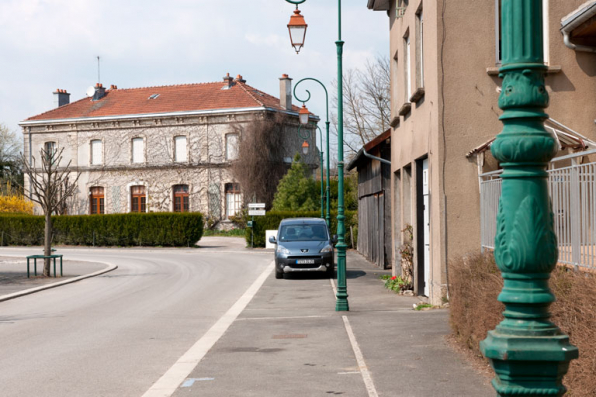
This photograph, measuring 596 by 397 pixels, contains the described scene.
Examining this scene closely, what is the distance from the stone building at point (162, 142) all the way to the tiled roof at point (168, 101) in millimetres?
78

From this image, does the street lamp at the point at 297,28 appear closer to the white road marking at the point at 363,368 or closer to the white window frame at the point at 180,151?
the white road marking at the point at 363,368

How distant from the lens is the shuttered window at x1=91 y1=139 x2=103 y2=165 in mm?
54469

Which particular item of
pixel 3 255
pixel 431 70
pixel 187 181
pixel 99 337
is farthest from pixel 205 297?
pixel 187 181

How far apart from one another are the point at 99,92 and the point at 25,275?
36.7 meters

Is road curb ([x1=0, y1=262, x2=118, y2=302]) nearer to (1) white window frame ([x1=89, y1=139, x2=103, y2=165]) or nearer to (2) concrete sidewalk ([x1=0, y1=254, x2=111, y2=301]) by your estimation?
(2) concrete sidewalk ([x1=0, y1=254, x2=111, y2=301])

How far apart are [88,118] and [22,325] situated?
1733 inches

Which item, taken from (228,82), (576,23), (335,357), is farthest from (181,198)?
(335,357)

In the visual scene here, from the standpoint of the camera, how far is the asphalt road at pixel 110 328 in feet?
25.0

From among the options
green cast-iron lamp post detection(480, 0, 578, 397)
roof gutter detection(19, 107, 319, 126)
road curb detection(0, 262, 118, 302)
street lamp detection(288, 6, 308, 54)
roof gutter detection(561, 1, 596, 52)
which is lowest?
road curb detection(0, 262, 118, 302)

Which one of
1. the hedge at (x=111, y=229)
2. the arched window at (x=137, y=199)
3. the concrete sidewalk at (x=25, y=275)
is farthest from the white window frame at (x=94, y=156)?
the concrete sidewalk at (x=25, y=275)

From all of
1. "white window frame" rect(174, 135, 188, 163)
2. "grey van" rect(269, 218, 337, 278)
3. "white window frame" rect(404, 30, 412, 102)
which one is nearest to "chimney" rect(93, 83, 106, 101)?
"white window frame" rect(174, 135, 188, 163)

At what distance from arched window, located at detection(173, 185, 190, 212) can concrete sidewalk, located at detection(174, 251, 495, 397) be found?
39.1 meters

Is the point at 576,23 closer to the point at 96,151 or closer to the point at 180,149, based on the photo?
the point at 180,149

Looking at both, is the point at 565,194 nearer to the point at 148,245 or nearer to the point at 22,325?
the point at 22,325
